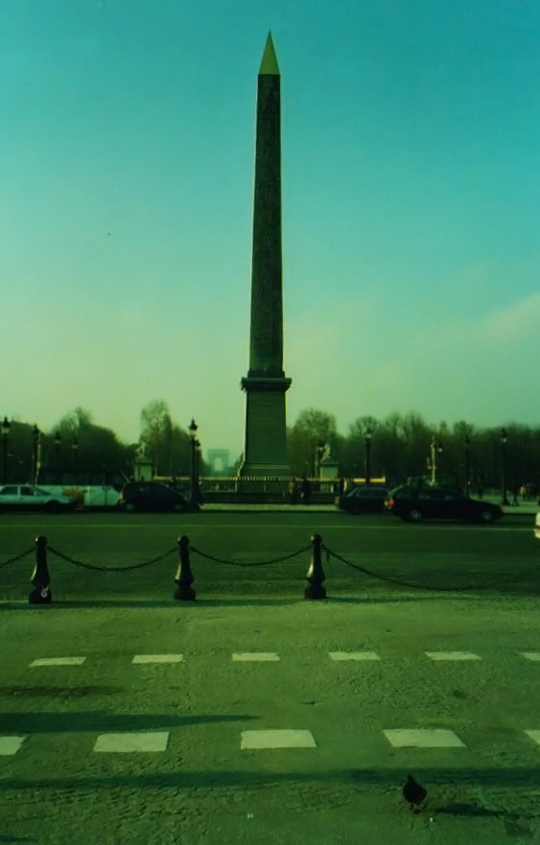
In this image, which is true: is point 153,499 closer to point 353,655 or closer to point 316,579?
point 316,579

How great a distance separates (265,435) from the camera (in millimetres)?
53219

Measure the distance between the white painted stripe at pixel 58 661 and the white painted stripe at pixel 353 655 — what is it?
7.23 feet

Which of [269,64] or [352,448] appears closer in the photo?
[269,64]

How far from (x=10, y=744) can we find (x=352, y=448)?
525 ft

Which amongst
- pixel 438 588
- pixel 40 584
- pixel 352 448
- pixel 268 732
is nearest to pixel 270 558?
pixel 438 588

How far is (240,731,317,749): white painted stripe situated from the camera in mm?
6156

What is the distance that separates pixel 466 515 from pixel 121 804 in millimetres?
33083

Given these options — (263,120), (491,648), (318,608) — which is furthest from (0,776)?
(263,120)

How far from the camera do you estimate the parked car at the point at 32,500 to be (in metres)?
44.4

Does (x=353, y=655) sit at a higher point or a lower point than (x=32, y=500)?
lower

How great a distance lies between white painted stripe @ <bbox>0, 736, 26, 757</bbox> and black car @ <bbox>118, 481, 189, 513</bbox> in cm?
3807

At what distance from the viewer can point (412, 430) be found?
157 m

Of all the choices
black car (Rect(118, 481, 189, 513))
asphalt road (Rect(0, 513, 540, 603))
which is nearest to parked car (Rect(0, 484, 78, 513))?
black car (Rect(118, 481, 189, 513))

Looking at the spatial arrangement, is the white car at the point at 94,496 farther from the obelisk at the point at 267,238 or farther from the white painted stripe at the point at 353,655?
the white painted stripe at the point at 353,655
